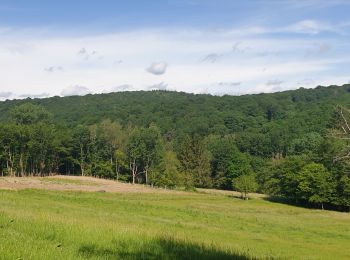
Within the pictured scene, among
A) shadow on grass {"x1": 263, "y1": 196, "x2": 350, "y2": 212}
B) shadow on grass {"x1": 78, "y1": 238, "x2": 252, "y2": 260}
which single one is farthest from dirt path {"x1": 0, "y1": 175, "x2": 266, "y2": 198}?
shadow on grass {"x1": 78, "y1": 238, "x2": 252, "y2": 260}

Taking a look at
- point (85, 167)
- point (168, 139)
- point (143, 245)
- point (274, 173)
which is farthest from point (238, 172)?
point (143, 245)

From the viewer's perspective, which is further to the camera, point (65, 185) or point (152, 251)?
point (65, 185)

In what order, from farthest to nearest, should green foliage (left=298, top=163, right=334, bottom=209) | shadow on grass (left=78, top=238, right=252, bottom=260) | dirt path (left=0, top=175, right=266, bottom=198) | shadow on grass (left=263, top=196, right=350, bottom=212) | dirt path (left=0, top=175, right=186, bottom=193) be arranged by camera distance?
shadow on grass (left=263, top=196, right=350, bottom=212) < green foliage (left=298, top=163, right=334, bottom=209) < dirt path (left=0, top=175, right=266, bottom=198) < dirt path (left=0, top=175, right=186, bottom=193) < shadow on grass (left=78, top=238, right=252, bottom=260)

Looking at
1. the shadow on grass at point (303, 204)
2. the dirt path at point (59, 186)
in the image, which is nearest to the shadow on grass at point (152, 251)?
the dirt path at point (59, 186)

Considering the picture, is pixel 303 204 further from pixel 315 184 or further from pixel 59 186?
pixel 59 186

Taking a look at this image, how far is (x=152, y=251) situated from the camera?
40.4 ft

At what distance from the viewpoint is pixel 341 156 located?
12.4 m

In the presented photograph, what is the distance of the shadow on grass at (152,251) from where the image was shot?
1098 cm

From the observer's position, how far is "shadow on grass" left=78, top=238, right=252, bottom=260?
11.0 meters

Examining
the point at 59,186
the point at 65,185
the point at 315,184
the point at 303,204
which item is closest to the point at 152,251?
the point at 59,186

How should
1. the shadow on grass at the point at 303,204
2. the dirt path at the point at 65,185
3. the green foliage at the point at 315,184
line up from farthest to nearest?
1. the shadow on grass at the point at 303,204
2. the green foliage at the point at 315,184
3. the dirt path at the point at 65,185

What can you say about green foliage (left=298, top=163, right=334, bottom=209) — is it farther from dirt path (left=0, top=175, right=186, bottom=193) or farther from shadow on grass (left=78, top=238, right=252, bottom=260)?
shadow on grass (left=78, top=238, right=252, bottom=260)

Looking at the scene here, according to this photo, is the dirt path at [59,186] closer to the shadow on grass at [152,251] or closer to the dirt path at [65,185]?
the dirt path at [65,185]

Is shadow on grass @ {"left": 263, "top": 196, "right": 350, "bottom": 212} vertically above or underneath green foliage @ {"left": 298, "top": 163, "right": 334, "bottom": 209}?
underneath
